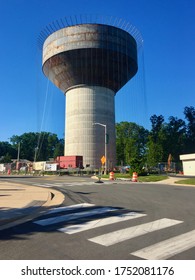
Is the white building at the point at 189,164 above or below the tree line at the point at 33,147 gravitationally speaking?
below

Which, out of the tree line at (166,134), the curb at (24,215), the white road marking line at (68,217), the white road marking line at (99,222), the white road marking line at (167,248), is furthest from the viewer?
the tree line at (166,134)

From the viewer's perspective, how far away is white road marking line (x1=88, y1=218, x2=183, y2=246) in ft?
17.8

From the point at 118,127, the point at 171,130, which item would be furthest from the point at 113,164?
the point at 171,130

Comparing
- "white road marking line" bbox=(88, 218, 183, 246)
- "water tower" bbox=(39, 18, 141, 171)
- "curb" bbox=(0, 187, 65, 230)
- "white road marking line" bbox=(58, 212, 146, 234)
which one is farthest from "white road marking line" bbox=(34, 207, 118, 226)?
"water tower" bbox=(39, 18, 141, 171)

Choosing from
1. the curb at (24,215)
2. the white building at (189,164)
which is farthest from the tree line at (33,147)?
the curb at (24,215)

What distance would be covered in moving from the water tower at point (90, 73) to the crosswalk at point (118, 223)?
1744 inches

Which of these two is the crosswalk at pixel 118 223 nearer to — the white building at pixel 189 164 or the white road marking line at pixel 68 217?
the white road marking line at pixel 68 217

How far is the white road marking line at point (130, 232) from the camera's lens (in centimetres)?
543

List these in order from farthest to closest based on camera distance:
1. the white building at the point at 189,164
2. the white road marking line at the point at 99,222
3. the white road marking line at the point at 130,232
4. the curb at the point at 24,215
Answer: the white building at the point at 189,164 < the curb at the point at 24,215 < the white road marking line at the point at 99,222 < the white road marking line at the point at 130,232

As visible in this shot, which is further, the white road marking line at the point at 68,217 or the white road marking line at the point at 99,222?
the white road marking line at the point at 68,217

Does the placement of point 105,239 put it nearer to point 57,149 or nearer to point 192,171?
point 192,171

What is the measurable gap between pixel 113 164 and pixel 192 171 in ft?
66.4
